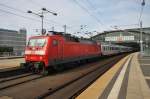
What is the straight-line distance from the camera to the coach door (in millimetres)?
17497

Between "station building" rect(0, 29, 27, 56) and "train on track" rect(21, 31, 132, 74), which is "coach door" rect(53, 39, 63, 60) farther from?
"station building" rect(0, 29, 27, 56)

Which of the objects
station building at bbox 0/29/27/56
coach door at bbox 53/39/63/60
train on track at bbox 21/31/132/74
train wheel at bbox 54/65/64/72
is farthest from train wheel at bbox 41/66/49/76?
station building at bbox 0/29/27/56

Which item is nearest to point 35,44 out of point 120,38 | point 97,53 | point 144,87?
point 144,87

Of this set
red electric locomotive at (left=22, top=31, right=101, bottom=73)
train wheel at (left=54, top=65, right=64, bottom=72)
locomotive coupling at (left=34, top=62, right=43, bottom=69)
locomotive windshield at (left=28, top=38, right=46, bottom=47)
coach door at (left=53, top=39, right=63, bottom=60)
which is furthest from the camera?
train wheel at (left=54, top=65, right=64, bottom=72)

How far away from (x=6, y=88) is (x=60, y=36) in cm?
807

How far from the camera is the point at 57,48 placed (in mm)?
17922

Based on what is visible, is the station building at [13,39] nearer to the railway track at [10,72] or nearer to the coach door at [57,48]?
the railway track at [10,72]

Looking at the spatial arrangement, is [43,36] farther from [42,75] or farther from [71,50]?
[71,50]

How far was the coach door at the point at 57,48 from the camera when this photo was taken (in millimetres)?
17497

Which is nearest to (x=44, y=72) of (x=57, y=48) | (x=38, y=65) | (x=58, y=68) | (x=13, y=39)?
(x=38, y=65)

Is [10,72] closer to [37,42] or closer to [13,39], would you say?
[37,42]

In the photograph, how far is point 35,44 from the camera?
17484mm

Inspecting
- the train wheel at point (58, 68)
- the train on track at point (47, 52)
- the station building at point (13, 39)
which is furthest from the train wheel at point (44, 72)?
the station building at point (13, 39)

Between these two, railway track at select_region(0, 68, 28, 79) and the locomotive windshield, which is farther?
the locomotive windshield
